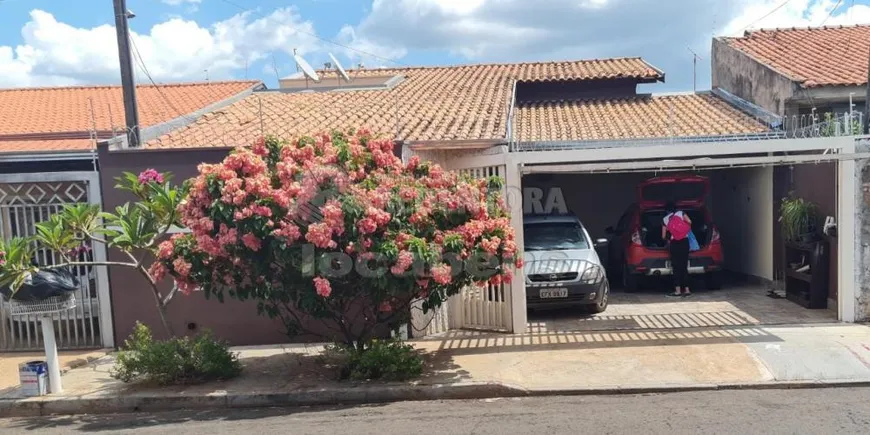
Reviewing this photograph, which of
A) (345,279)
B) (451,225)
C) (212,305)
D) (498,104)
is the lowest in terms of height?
(212,305)

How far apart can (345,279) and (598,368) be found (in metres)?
2.95

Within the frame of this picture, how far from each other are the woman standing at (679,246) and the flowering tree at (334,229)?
15.0 feet

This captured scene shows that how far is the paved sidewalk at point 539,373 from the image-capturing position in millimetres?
6527

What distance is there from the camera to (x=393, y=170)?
6.81 metres

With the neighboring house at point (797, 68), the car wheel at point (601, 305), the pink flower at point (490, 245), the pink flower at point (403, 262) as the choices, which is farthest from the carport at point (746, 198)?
the pink flower at point (403, 262)

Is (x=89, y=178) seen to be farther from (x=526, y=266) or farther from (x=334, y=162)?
→ (x=526, y=266)

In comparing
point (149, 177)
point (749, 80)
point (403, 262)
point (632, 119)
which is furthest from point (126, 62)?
point (749, 80)

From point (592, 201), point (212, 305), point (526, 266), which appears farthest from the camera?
point (592, 201)

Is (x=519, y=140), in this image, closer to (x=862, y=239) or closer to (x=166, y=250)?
(x=862, y=239)

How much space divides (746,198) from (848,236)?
4.13 meters

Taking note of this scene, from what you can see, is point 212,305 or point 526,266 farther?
point 526,266

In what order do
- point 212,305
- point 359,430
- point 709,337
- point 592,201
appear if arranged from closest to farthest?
1. point 359,430
2. point 709,337
3. point 212,305
4. point 592,201

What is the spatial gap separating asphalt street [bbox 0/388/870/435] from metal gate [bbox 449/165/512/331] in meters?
2.47

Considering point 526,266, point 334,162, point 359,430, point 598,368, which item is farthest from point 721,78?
point 359,430
